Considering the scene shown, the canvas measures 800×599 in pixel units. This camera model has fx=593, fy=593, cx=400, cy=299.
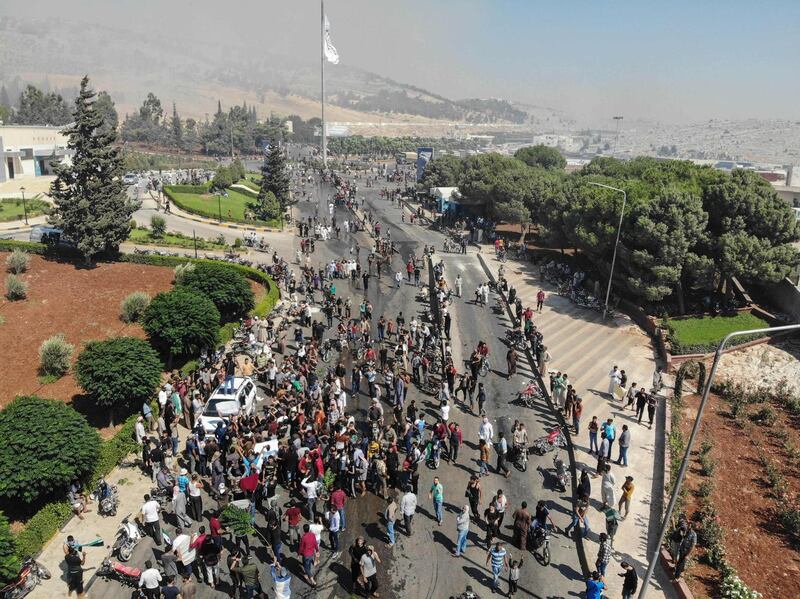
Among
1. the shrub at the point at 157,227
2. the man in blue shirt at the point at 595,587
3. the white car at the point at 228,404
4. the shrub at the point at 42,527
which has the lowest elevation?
the shrub at the point at 42,527

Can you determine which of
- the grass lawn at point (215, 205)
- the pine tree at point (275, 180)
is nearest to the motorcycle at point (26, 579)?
the grass lawn at point (215, 205)

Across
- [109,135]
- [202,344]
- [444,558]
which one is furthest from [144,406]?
[109,135]

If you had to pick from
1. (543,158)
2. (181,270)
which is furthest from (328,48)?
(181,270)

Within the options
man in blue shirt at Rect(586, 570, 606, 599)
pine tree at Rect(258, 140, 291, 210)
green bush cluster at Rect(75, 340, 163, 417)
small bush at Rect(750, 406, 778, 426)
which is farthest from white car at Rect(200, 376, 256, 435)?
pine tree at Rect(258, 140, 291, 210)

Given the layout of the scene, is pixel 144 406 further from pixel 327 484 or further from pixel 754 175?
pixel 754 175

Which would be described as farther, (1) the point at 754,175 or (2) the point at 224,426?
(1) the point at 754,175

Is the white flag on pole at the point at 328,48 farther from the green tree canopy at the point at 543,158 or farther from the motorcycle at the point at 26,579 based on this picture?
the motorcycle at the point at 26,579

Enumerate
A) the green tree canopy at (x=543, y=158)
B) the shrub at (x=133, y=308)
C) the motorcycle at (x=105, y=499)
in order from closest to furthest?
the motorcycle at (x=105, y=499) < the shrub at (x=133, y=308) < the green tree canopy at (x=543, y=158)
